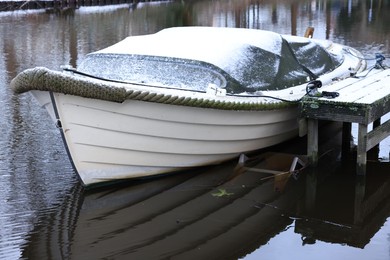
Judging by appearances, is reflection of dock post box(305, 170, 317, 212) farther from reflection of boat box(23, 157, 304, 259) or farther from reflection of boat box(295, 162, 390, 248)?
reflection of boat box(23, 157, 304, 259)

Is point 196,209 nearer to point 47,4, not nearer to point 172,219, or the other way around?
point 172,219

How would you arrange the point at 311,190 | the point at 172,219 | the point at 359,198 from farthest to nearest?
the point at 311,190 → the point at 359,198 → the point at 172,219

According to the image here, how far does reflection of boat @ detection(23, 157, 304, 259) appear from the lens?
586 cm

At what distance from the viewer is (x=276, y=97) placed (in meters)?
8.08

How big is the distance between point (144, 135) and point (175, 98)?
63cm

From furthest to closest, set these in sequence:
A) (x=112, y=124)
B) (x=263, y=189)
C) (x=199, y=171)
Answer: (x=199, y=171) < (x=263, y=189) < (x=112, y=124)

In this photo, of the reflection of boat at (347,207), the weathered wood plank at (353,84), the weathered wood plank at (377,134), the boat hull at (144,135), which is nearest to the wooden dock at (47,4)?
the weathered wood plank at (353,84)

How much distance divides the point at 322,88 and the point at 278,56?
789mm

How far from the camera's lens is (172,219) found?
6598 millimetres

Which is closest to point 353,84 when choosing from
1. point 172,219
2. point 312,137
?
point 312,137

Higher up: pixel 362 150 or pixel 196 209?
pixel 362 150

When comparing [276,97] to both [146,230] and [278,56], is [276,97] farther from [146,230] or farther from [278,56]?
[146,230]

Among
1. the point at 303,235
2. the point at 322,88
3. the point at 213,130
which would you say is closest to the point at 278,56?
the point at 322,88

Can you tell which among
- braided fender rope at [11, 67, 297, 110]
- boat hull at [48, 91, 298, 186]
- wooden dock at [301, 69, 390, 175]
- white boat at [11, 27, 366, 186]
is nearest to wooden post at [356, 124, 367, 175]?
wooden dock at [301, 69, 390, 175]
